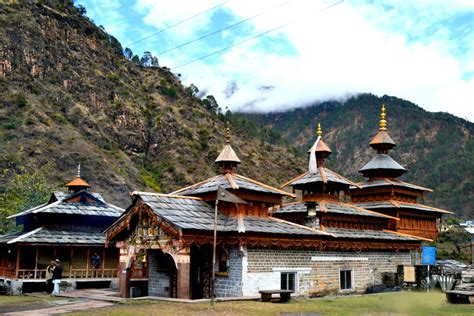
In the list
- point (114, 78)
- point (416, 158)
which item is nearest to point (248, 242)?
point (114, 78)

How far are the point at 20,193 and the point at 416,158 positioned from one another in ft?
315

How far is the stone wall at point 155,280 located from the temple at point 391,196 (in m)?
19.9

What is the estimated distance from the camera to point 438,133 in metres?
132

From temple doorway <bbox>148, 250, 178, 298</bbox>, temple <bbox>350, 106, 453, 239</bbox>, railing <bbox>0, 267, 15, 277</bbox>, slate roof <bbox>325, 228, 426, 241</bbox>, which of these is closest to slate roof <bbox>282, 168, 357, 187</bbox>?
slate roof <bbox>325, 228, 426, 241</bbox>

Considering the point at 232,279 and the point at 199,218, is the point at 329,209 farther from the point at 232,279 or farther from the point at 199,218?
the point at 199,218

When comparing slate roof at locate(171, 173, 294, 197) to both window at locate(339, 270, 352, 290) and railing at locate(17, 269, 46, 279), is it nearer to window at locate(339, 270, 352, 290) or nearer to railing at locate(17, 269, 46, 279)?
window at locate(339, 270, 352, 290)

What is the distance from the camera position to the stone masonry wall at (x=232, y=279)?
24.7 meters

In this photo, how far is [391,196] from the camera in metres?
43.7

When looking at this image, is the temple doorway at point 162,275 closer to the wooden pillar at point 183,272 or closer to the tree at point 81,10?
the wooden pillar at point 183,272

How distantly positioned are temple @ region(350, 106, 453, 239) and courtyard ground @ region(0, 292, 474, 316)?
63.0 feet

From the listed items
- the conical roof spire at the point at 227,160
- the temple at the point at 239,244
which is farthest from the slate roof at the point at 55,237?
the conical roof spire at the point at 227,160

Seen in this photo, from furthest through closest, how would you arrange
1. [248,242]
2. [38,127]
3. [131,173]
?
[131,173] → [38,127] → [248,242]

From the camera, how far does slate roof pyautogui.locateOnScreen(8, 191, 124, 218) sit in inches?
1280

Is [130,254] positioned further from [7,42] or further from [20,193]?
[7,42]
